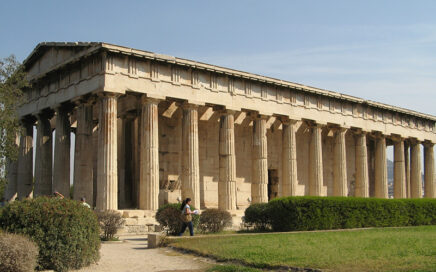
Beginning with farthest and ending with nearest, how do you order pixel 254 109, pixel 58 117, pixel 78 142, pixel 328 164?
pixel 328 164 < pixel 254 109 < pixel 58 117 < pixel 78 142

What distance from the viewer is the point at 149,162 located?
2647 centimetres

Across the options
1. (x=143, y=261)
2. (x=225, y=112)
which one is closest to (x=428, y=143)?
Answer: (x=225, y=112)

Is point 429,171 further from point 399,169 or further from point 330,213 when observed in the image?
point 330,213

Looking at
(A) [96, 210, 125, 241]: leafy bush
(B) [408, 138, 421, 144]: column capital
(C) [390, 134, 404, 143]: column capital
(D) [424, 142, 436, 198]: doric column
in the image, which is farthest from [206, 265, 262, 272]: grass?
(D) [424, 142, 436, 198]: doric column

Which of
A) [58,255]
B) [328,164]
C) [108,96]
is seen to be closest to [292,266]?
[58,255]

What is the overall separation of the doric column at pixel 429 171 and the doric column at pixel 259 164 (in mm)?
20519

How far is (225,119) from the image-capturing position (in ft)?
101

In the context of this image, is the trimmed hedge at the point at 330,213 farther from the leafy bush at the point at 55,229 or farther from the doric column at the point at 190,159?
the leafy bush at the point at 55,229

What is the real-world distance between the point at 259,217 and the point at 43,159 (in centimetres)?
1543

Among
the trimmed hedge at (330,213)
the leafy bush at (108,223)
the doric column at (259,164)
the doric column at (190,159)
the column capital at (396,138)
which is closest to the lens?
the leafy bush at (108,223)

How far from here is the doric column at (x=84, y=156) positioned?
2752cm

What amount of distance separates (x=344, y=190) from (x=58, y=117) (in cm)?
2010

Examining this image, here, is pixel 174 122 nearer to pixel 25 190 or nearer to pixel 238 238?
pixel 25 190

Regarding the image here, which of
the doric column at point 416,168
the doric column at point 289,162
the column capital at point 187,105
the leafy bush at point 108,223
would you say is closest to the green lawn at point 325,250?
the leafy bush at point 108,223
